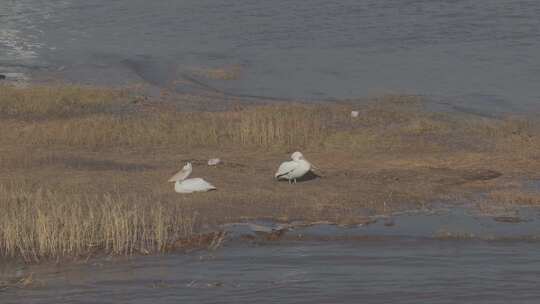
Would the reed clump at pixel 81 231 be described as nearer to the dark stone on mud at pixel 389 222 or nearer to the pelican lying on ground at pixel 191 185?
the pelican lying on ground at pixel 191 185

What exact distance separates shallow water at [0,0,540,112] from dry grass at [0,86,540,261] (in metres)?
4.56

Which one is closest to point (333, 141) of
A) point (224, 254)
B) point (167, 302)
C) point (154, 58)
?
point (224, 254)

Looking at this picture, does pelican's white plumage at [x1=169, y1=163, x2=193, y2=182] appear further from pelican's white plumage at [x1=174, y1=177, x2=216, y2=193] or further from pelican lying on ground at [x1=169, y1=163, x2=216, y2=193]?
pelican's white plumage at [x1=174, y1=177, x2=216, y2=193]

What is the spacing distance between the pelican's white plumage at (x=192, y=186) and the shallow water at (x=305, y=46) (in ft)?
36.5

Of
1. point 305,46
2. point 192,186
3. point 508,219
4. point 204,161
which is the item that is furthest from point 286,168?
point 305,46

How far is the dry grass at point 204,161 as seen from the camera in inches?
512

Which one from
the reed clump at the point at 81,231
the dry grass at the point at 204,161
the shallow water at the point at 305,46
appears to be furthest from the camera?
the shallow water at the point at 305,46

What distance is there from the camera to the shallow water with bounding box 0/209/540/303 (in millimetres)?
10430

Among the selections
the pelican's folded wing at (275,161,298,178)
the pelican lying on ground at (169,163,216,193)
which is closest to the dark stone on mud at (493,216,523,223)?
the pelican's folded wing at (275,161,298,178)

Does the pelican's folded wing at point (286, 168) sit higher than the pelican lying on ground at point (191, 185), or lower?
higher

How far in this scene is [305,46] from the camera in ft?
121

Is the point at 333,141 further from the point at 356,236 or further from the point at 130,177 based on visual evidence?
the point at 356,236

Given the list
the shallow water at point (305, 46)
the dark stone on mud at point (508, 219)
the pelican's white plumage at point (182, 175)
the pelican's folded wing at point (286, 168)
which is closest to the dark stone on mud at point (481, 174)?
the dark stone on mud at point (508, 219)

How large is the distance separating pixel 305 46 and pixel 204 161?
19.3m
